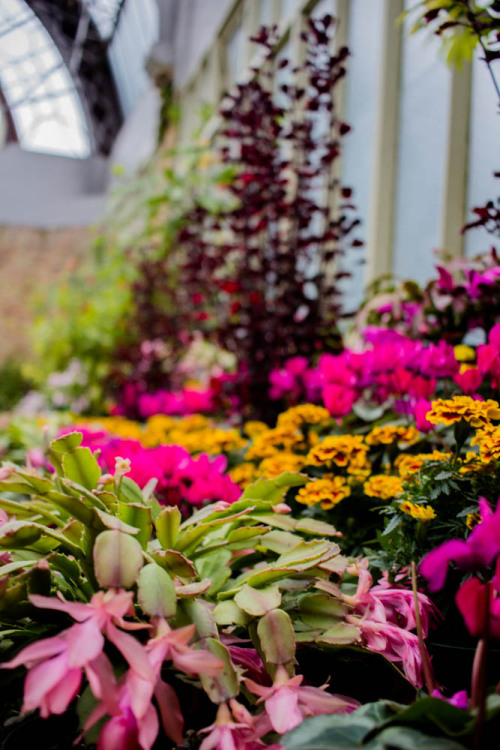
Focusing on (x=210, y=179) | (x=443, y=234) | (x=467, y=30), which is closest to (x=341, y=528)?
(x=467, y=30)

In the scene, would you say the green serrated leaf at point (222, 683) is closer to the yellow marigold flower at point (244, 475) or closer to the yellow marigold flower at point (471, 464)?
the yellow marigold flower at point (471, 464)

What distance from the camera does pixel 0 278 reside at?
33.9 feet

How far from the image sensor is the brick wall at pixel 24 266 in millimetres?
10281

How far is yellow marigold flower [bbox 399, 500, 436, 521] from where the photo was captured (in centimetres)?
83

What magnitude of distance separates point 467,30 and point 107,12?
376 inches

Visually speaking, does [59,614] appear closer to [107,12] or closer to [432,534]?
[432,534]

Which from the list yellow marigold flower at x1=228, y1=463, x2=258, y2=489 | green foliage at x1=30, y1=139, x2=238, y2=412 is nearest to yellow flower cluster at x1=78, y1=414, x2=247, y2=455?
yellow marigold flower at x1=228, y1=463, x2=258, y2=489

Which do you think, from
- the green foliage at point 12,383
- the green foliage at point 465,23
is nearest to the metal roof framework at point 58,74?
the green foliage at point 12,383

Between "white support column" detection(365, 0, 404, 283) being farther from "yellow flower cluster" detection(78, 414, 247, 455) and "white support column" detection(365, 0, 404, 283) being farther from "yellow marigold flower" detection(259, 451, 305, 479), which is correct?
"yellow marigold flower" detection(259, 451, 305, 479)

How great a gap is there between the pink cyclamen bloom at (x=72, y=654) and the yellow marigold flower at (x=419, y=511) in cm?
42

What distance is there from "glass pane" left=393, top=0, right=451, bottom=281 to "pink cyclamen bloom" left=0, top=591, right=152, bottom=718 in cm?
203

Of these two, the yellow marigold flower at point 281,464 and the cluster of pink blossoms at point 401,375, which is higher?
the cluster of pink blossoms at point 401,375

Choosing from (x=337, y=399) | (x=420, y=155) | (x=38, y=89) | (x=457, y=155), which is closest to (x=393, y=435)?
(x=337, y=399)

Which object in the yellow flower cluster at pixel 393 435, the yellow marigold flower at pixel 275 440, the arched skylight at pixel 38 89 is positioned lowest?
the yellow marigold flower at pixel 275 440
